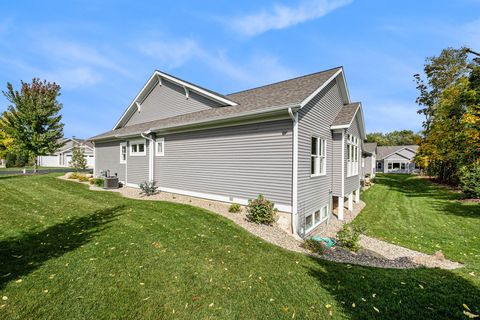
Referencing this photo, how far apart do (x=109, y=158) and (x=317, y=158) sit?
15.3m

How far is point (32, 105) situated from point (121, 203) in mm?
17425

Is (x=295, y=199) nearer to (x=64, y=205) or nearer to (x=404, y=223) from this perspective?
(x=404, y=223)

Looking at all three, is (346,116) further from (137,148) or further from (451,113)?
(451,113)

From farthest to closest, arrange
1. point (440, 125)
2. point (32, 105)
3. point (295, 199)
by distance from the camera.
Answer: point (440, 125), point (32, 105), point (295, 199)

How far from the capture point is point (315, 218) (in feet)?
31.7

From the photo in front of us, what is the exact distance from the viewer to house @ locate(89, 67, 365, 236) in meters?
7.91

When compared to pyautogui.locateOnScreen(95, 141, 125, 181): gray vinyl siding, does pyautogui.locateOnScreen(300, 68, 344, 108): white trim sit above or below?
above

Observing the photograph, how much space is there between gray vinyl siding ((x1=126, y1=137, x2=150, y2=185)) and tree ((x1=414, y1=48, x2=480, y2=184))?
19554 millimetres

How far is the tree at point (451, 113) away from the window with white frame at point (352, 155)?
22.0ft

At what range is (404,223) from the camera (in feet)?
36.9

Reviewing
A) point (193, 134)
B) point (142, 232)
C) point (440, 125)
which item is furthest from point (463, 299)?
point (440, 125)

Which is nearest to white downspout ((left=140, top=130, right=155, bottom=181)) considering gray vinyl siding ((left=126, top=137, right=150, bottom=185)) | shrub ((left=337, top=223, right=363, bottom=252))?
gray vinyl siding ((left=126, top=137, right=150, bottom=185))

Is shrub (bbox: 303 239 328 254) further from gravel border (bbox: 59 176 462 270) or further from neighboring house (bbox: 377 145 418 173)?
neighboring house (bbox: 377 145 418 173)

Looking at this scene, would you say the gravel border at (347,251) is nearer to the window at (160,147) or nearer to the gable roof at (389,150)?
the window at (160,147)
